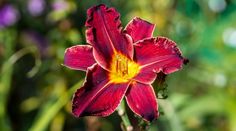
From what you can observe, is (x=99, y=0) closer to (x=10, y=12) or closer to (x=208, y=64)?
(x=208, y=64)

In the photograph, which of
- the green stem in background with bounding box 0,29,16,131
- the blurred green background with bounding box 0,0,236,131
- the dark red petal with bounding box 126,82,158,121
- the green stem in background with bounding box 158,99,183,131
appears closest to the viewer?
the dark red petal with bounding box 126,82,158,121

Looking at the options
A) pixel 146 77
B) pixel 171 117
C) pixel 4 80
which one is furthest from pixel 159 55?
pixel 4 80

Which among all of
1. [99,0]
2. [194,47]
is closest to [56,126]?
[194,47]

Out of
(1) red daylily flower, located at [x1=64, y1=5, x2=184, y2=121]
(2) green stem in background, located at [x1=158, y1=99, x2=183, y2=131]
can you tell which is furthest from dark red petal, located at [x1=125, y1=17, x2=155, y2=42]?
(2) green stem in background, located at [x1=158, y1=99, x2=183, y2=131]

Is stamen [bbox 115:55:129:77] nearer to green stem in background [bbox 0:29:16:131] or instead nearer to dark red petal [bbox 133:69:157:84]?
dark red petal [bbox 133:69:157:84]

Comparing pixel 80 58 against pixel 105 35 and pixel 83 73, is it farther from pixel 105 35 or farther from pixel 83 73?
pixel 83 73

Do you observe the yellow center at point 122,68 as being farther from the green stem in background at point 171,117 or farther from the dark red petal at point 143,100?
the green stem in background at point 171,117
